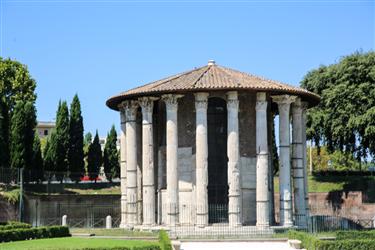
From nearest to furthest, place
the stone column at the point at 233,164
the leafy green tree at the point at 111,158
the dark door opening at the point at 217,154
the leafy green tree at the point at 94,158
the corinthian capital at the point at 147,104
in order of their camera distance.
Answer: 1. the stone column at the point at 233,164
2. the corinthian capital at the point at 147,104
3. the dark door opening at the point at 217,154
4. the leafy green tree at the point at 94,158
5. the leafy green tree at the point at 111,158

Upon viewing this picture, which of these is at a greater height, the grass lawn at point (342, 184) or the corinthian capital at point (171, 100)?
the corinthian capital at point (171, 100)

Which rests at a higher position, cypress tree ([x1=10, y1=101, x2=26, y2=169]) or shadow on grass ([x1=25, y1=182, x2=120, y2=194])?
cypress tree ([x1=10, y1=101, x2=26, y2=169])

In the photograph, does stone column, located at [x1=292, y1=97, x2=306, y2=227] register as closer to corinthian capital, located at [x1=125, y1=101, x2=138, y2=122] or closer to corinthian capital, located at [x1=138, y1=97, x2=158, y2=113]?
corinthian capital, located at [x1=138, y1=97, x2=158, y2=113]

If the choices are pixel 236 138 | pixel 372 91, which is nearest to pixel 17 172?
pixel 236 138

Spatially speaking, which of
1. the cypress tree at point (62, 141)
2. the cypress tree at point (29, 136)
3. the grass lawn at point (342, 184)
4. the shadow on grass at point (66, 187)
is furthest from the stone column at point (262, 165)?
the cypress tree at point (62, 141)

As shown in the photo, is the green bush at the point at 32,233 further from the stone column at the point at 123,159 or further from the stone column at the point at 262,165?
the stone column at the point at 262,165

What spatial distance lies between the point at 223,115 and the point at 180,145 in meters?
2.95

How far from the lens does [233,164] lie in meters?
32.4

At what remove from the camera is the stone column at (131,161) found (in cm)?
3488

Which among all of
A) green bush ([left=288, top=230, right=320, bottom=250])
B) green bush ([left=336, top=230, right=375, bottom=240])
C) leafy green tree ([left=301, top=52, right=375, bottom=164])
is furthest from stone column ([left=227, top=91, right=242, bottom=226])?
leafy green tree ([left=301, top=52, right=375, bottom=164])

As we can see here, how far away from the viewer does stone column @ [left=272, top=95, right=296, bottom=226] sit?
33.4 metres

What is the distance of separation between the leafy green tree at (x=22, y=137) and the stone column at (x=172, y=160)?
19.1 metres

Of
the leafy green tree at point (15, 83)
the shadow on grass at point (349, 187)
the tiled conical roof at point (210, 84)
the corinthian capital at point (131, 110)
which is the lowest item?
the shadow on grass at point (349, 187)

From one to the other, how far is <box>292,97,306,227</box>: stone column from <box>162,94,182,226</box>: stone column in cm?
676
